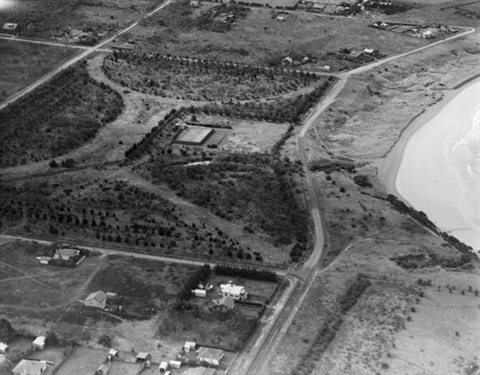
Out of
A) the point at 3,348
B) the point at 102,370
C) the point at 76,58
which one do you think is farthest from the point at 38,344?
the point at 76,58

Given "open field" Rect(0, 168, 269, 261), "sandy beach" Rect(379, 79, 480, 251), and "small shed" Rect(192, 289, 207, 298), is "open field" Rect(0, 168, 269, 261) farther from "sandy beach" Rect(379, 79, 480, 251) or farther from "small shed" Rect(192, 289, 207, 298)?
"sandy beach" Rect(379, 79, 480, 251)

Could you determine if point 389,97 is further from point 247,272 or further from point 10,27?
point 10,27

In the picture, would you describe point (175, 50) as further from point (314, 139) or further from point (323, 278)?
point (323, 278)

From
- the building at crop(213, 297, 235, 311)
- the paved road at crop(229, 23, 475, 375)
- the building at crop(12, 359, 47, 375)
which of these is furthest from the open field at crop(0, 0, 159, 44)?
the building at crop(12, 359, 47, 375)

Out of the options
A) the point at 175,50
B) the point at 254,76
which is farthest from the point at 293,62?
the point at 175,50

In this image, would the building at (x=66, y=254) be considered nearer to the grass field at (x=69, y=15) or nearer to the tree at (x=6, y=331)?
the tree at (x=6, y=331)

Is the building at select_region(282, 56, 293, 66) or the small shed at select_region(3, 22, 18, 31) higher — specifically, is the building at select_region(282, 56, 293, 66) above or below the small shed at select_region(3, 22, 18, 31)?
below

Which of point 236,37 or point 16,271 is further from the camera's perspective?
point 236,37
